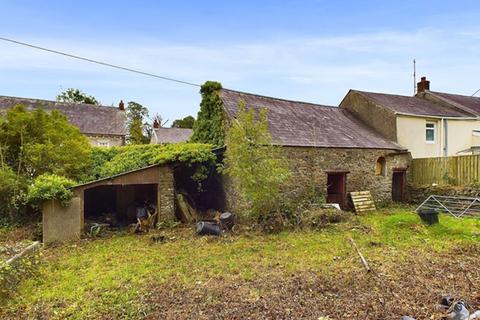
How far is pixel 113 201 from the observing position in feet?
48.5

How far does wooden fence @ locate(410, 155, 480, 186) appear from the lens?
543 inches

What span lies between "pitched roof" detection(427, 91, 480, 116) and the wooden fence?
697 centimetres

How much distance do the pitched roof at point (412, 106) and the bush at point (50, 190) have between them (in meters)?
16.1

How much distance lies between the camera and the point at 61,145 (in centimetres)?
1258

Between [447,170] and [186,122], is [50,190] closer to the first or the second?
[447,170]

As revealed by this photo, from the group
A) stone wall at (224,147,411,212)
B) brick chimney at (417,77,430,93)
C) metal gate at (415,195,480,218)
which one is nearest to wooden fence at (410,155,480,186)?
stone wall at (224,147,411,212)

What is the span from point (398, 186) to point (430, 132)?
429cm

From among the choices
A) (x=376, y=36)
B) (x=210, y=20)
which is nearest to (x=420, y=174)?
(x=376, y=36)

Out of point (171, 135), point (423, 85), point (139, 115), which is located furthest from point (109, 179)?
point (139, 115)

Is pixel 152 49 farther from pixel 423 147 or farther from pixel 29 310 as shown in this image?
pixel 423 147

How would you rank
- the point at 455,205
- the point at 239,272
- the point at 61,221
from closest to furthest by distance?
the point at 239,272 → the point at 61,221 → the point at 455,205

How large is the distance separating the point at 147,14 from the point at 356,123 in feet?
40.1

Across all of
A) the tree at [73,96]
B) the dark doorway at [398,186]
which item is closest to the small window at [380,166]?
the dark doorway at [398,186]

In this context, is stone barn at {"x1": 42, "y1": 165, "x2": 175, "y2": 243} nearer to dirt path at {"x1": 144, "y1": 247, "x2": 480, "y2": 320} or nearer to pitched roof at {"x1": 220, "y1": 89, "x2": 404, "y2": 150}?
pitched roof at {"x1": 220, "y1": 89, "x2": 404, "y2": 150}
